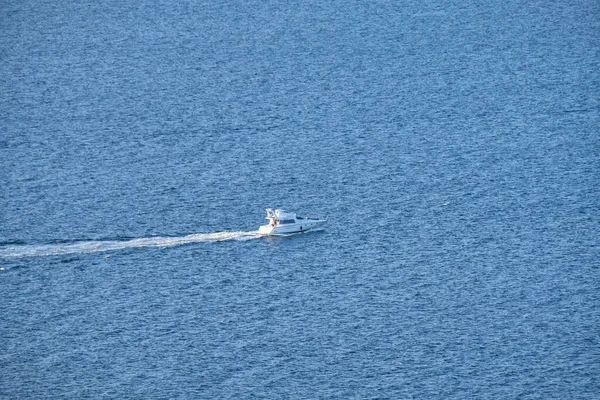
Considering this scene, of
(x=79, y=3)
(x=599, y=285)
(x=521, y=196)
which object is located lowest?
(x=599, y=285)

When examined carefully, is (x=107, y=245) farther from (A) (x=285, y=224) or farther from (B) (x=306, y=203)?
(B) (x=306, y=203)

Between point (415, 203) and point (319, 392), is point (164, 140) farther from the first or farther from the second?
point (319, 392)

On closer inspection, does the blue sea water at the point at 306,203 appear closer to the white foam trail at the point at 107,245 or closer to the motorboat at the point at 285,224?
the white foam trail at the point at 107,245

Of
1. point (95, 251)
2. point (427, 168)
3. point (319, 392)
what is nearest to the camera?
point (319, 392)

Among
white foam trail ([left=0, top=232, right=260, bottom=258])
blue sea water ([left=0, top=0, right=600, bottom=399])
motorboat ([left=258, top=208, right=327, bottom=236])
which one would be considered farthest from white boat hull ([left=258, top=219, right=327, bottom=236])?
white foam trail ([left=0, top=232, right=260, bottom=258])

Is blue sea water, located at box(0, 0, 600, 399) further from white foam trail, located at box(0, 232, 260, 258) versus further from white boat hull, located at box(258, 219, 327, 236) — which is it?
white boat hull, located at box(258, 219, 327, 236)

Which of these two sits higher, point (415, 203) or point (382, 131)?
point (382, 131)

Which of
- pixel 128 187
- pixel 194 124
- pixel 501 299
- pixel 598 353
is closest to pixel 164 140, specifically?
pixel 194 124
